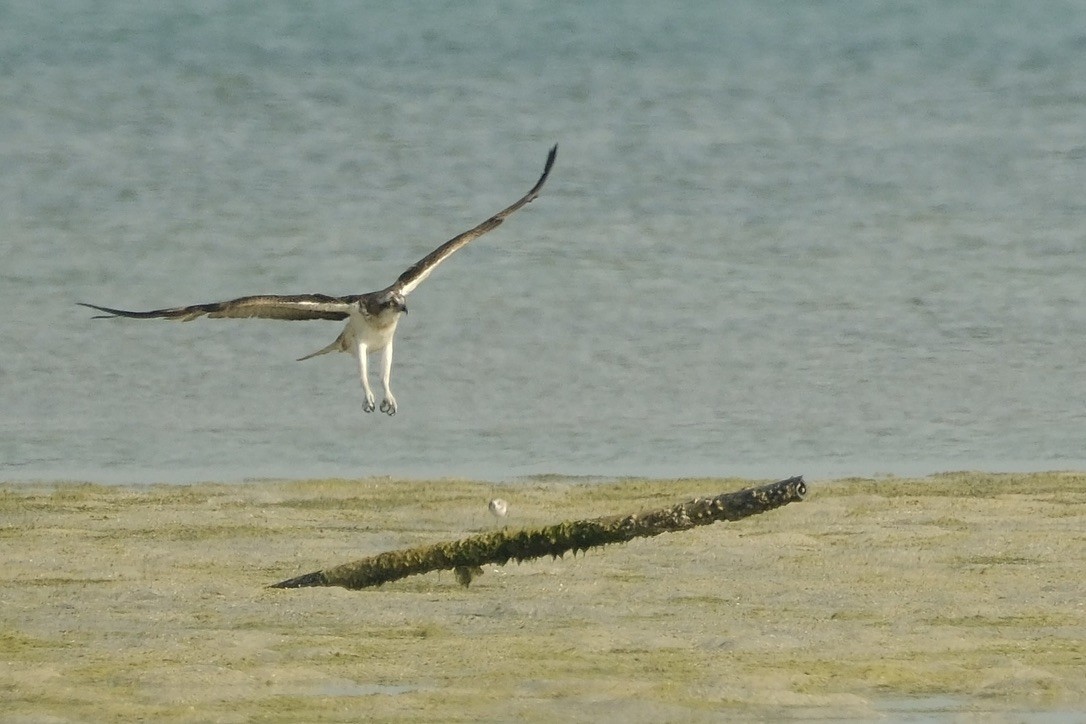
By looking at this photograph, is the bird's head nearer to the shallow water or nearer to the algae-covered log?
the shallow water

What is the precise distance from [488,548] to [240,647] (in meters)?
1.14

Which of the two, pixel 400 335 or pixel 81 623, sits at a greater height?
pixel 400 335

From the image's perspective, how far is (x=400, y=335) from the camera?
16531 mm

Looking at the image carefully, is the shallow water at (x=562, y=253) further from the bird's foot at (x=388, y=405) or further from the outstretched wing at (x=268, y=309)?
the outstretched wing at (x=268, y=309)

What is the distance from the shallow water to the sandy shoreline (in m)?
1.09

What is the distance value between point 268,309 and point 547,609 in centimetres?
256

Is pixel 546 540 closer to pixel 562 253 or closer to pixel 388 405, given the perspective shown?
pixel 388 405

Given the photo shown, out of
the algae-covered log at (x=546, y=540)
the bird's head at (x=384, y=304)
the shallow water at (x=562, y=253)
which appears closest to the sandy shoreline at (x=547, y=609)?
the algae-covered log at (x=546, y=540)

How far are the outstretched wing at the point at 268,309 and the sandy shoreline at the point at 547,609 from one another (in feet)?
3.18

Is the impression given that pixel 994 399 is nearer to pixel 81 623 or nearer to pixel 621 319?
pixel 621 319

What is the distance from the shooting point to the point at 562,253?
1973 centimetres

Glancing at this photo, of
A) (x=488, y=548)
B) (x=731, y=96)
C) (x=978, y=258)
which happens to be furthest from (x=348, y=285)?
(x=731, y=96)

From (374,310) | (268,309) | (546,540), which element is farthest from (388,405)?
(546,540)

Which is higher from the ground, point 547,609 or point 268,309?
point 268,309
